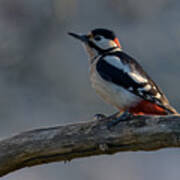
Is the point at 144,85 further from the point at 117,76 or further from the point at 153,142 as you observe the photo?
the point at 153,142

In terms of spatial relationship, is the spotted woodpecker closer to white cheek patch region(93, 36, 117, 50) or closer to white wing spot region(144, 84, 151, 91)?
white wing spot region(144, 84, 151, 91)

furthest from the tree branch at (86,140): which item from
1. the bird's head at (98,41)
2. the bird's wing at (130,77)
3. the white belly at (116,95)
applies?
the bird's head at (98,41)

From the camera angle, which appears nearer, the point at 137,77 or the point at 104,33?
the point at 137,77

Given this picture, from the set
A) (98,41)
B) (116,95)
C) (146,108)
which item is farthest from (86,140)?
(98,41)

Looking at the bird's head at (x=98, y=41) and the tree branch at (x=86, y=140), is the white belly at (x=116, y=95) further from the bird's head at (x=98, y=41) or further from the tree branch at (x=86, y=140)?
the bird's head at (x=98, y=41)

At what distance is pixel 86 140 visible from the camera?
7.23ft

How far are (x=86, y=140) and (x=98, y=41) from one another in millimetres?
788

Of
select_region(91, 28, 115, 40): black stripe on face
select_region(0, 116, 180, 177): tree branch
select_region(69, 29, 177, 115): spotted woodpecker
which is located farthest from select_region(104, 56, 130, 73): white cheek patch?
select_region(0, 116, 180, 177): tree branch

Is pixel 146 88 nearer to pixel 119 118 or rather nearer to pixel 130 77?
pixel 130 77

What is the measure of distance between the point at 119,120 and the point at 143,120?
148mm

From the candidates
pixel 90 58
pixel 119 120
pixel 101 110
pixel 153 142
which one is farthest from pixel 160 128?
pixel 101 110

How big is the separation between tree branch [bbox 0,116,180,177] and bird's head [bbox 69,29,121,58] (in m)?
0.60

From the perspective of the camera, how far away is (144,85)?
249 cm

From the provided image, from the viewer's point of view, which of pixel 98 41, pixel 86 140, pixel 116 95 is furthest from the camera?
pixel 98 41
